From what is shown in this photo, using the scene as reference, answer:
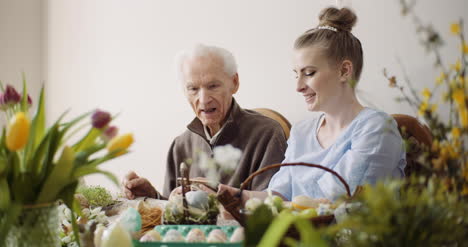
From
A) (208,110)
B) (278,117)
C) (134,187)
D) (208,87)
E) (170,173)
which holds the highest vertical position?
(208,87)

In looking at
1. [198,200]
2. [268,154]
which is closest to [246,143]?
[268,154]

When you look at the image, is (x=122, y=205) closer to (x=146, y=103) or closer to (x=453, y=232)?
(x=453, y=232)

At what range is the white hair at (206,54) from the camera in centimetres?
242

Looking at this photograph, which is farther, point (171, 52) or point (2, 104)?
point (171, 52)

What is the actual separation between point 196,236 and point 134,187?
3.73ft

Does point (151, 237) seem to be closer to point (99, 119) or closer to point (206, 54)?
point (99, 119)

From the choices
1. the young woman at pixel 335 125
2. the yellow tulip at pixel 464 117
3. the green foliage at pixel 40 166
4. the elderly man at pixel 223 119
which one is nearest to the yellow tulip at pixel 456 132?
the yellow tulip at pixel 464 117

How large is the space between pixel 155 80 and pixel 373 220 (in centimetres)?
301

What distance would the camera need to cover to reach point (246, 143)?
243 centimetres

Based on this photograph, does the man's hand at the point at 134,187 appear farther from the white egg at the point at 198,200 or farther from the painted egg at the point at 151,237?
the painted egg at the point at 151,237

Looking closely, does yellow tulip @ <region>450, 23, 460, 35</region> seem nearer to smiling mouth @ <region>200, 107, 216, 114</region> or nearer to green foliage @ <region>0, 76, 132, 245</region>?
green foliage @ <region>0, 76, 132, 245</region>

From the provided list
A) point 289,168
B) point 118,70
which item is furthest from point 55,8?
point 289,168

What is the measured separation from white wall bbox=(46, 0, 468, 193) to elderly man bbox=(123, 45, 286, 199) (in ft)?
1.41

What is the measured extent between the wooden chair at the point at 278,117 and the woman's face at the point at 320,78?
71 centimetres
